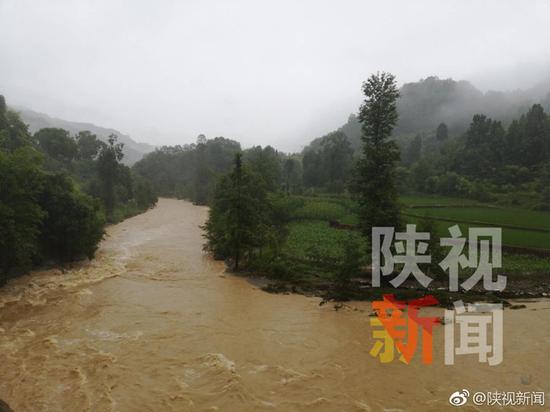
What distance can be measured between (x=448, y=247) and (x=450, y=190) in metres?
34.3

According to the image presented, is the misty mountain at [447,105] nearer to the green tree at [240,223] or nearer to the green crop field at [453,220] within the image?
the green crop field at [453,220]

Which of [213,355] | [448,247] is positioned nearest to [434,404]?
[213,355]

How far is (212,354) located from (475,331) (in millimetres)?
9148

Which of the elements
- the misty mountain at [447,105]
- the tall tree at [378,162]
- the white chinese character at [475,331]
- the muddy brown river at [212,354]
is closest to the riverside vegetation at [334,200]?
the tall tree at [378,162]

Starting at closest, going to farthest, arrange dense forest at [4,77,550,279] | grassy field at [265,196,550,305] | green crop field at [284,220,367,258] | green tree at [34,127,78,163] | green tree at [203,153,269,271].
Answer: grassy field at [265,196,550,305] → dense forest at [4,77,550,279] → green tree at [203,153,269,271] → green crop field at [284,220,367,258] → green tree at [34,127,78,163]

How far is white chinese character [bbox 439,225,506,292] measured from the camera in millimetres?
17812

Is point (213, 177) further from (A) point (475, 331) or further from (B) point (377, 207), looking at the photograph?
(A) point (475, 331)

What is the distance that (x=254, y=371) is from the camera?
10.4 meters

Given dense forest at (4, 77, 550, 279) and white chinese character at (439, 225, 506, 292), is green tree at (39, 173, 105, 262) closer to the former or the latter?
dense forest at (4, 77, 550, 279)

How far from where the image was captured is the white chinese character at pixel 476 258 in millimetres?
17812

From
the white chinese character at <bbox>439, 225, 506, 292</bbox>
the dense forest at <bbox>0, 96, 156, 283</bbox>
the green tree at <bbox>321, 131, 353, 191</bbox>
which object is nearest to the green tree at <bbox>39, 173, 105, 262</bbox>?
the dense forest at <bbox>0, 96, 156, 283</bbox>

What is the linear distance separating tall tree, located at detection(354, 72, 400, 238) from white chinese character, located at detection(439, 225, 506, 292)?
3.58 m

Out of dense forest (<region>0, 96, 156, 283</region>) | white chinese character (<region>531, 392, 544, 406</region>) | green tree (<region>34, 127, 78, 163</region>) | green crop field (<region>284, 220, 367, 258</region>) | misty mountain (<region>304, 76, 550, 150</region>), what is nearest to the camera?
white chinese character (<region>531, 392, 544, 406</region>)

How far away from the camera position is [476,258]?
20.8 metres
